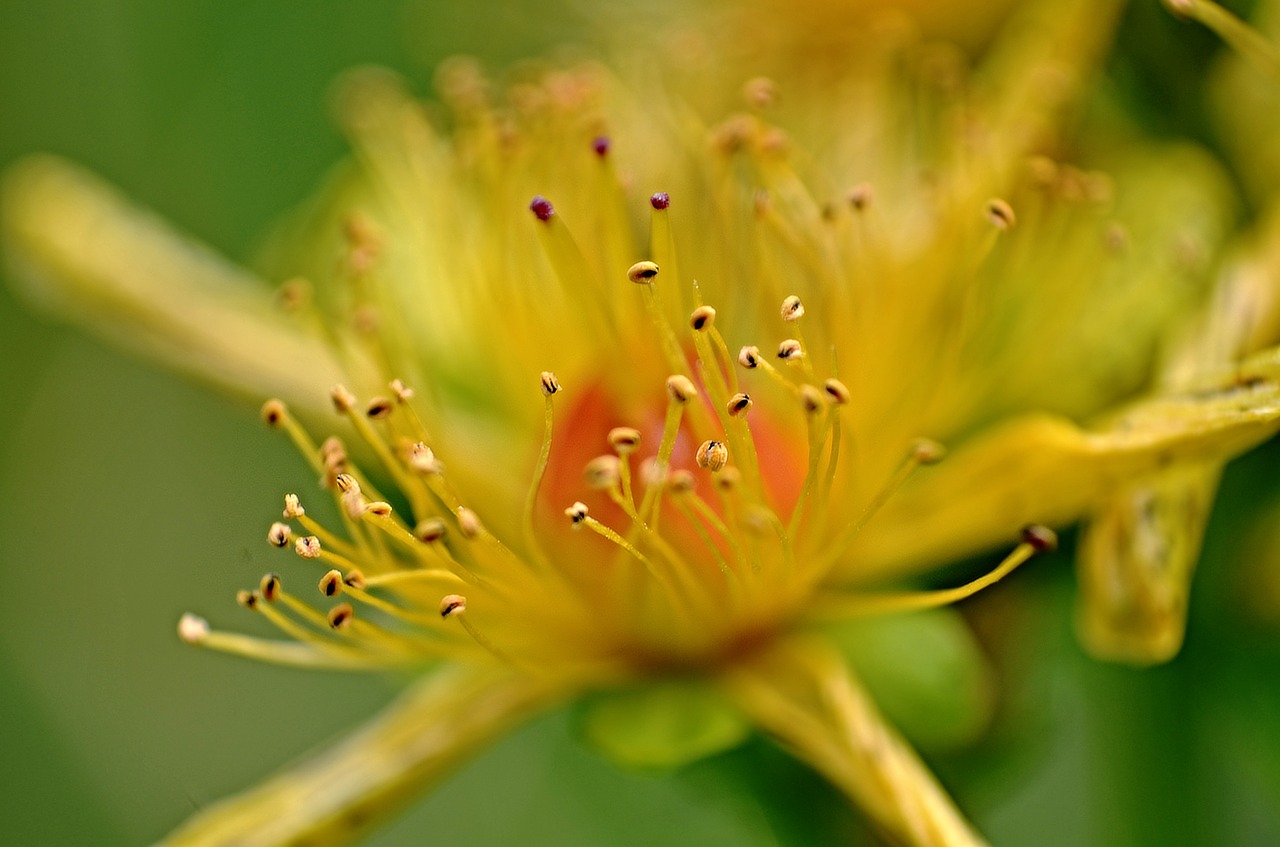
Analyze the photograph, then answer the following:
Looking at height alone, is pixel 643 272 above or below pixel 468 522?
above

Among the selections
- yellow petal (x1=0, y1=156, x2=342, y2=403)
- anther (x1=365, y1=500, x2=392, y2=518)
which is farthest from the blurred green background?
anther (x1=365, y1=500, x2=392, y2=518)

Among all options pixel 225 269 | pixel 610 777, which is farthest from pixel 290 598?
pixel 610 777

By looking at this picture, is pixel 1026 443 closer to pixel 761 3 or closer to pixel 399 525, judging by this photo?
pixel 399 525

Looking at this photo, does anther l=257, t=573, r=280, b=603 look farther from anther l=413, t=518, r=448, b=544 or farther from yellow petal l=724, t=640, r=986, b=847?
yellow petal l=724, t=640, r=986, b=847

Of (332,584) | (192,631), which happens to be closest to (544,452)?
(332,584)

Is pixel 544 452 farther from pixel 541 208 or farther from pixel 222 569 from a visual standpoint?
pixel 222 569
